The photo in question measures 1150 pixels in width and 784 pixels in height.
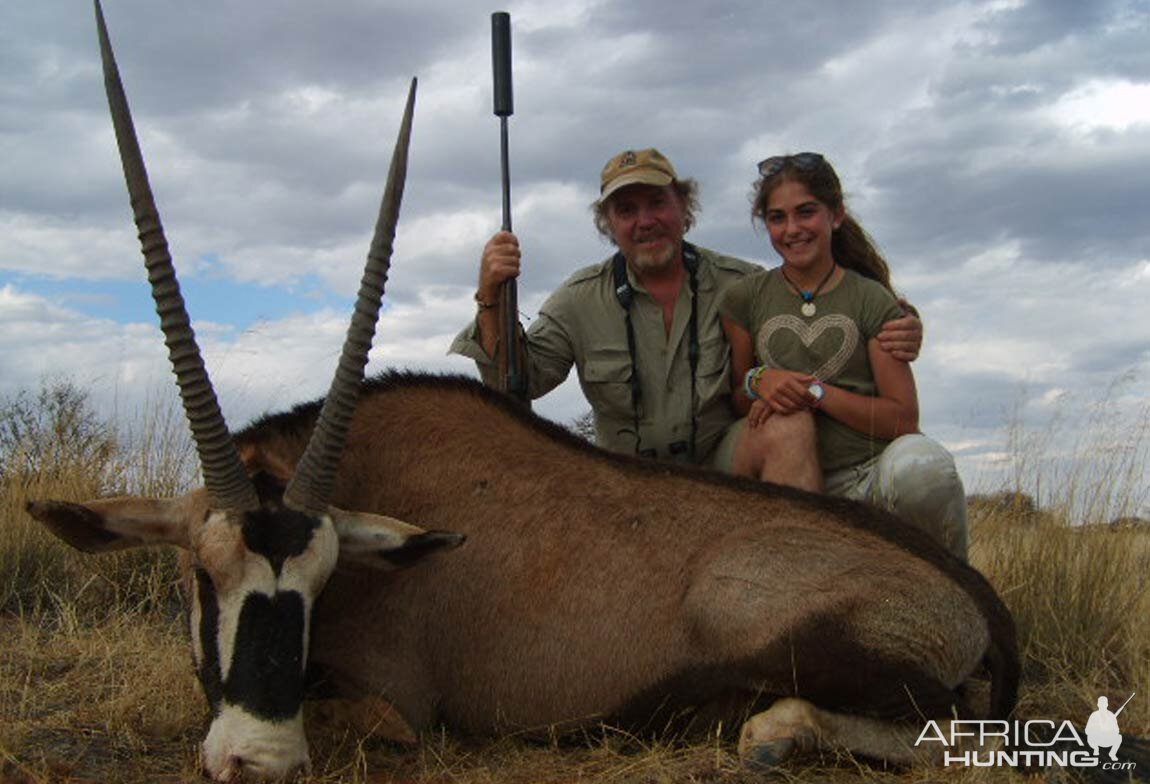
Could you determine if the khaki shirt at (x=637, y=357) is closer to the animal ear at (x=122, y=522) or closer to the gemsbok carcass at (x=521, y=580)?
the gemsbok carcass at (x=521, y=580)

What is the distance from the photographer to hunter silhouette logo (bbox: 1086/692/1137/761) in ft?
14.5

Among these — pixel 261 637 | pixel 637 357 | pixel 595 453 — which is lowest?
pixel 261 637

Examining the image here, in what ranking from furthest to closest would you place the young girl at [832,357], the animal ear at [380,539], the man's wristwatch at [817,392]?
the man's wristwatch at [817,392], the young girl at [832,357], the animal ear at [380,539]

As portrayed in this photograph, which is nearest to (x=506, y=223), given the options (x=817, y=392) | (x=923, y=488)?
(x=817, y=392)

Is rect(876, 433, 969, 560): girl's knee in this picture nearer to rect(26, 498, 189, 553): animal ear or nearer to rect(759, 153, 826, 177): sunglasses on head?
rect(759, 153, 826, 177): sunglasses on head

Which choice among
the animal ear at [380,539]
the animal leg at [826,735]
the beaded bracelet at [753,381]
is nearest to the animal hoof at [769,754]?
the animal leg at [826,735]

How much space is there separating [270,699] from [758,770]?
1.67 m

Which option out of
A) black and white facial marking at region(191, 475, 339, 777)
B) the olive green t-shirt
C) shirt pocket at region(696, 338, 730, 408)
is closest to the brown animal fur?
black and white facial marking at region(191, 475, 339, 777)

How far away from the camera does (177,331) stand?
4.38 m

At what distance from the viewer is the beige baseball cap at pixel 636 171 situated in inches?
300

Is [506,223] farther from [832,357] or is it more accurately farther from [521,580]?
[521,580]

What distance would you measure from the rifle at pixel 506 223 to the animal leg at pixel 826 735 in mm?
3079

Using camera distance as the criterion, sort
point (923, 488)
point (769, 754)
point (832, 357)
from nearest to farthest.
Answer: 1. point (769, 754)
2. point (923, 488)
3. point (832, 357)

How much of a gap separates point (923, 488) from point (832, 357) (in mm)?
898
